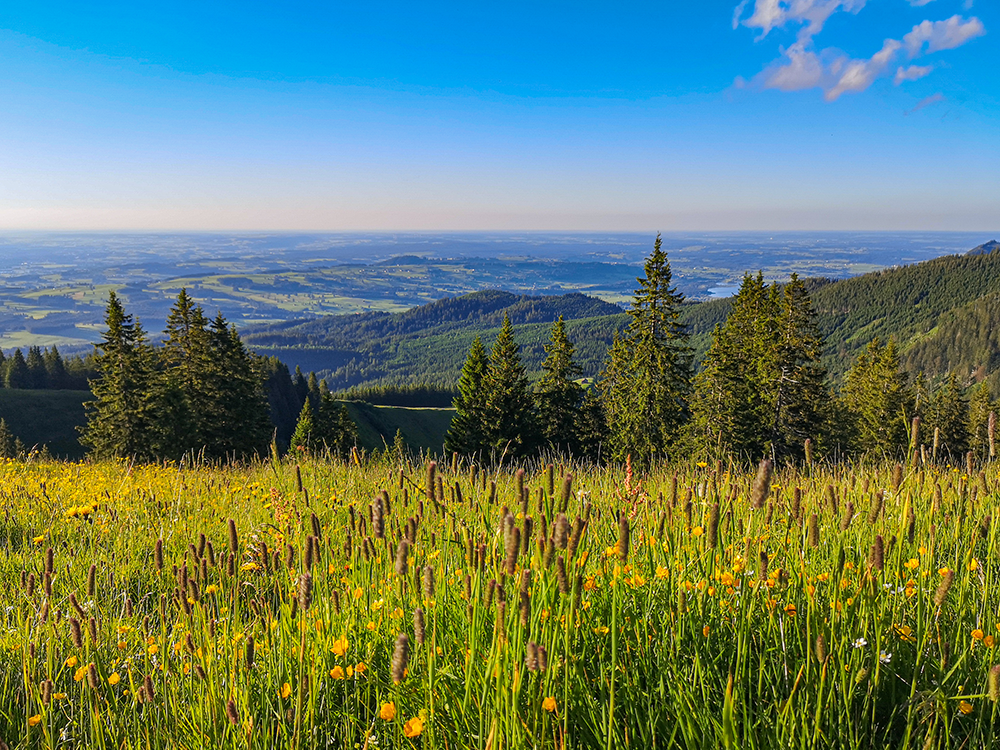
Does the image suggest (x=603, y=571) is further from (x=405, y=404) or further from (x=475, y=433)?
(x=405, y=404)

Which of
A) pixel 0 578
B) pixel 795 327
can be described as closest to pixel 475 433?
pixel 795 327

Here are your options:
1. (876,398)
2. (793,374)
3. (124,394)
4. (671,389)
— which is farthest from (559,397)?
(124,394)

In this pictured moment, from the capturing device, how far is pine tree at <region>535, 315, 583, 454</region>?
41.4m

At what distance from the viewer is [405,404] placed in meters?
158

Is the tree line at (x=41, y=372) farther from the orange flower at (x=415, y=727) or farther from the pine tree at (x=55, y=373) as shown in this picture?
the orange flower at (x=415, y=727)

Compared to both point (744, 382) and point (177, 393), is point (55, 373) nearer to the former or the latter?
point (177, 393)

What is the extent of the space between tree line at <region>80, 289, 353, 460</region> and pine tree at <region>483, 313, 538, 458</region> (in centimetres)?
1058

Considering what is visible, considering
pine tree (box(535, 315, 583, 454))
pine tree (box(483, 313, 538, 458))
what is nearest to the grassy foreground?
pine tree (box(483, 313, 538, 458))

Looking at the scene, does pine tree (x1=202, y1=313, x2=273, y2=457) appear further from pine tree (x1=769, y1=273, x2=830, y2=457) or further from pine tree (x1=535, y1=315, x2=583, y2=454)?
pine tree (x1=769, y1=273, x2=830, y2=457)

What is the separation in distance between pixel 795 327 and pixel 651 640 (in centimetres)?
3700

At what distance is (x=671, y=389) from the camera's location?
36.6 meters

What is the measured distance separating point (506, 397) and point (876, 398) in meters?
31.8

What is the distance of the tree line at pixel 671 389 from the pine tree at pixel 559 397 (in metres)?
0.08

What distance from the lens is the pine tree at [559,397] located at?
41353 mm
